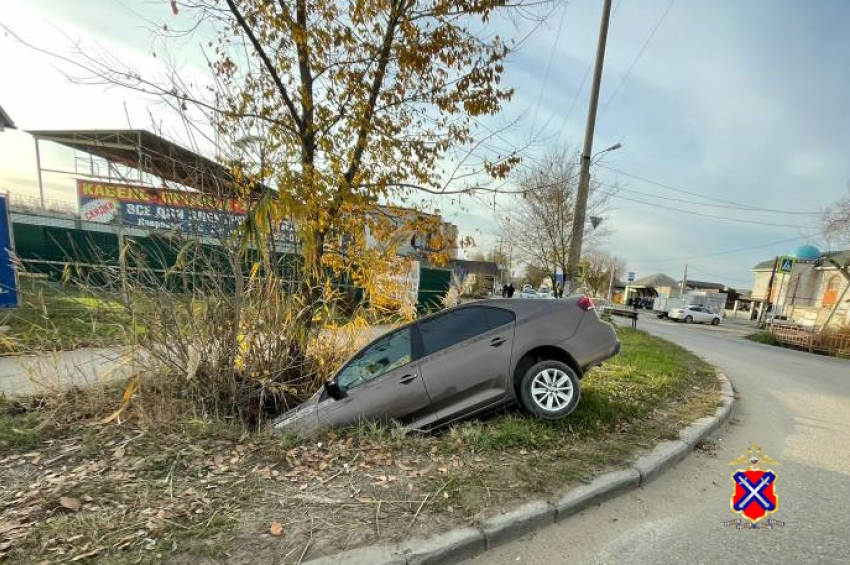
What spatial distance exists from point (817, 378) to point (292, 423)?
10818mm

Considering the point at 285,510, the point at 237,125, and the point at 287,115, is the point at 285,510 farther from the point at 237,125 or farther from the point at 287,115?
the point at 287,115

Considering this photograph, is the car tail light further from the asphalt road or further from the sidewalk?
the sidewalk

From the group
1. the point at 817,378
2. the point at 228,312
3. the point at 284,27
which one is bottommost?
the point at 817,378

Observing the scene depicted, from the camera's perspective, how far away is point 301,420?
3672 millimetres

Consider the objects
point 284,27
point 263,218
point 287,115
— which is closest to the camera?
point 263,218

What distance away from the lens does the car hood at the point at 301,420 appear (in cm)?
361

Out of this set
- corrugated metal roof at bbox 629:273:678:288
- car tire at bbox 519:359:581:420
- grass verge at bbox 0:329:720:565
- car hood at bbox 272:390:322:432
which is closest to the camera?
grass verge at bbox 0:329:720:565

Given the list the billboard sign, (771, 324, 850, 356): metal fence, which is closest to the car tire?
the billboard sign

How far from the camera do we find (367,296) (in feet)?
19.0

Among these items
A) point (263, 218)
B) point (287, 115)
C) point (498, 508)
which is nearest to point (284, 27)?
point (287, 115)

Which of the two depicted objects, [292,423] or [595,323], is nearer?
[292,423]

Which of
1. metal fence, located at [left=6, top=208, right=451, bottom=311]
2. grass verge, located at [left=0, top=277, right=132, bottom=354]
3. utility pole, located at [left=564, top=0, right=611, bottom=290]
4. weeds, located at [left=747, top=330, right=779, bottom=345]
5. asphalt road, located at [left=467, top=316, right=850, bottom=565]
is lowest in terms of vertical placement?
weeds, located at [left=747, top=330, right=779, bottom=345]

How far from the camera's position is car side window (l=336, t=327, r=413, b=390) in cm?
383

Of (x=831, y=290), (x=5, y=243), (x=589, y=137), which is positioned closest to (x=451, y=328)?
(x=589, y=137)
